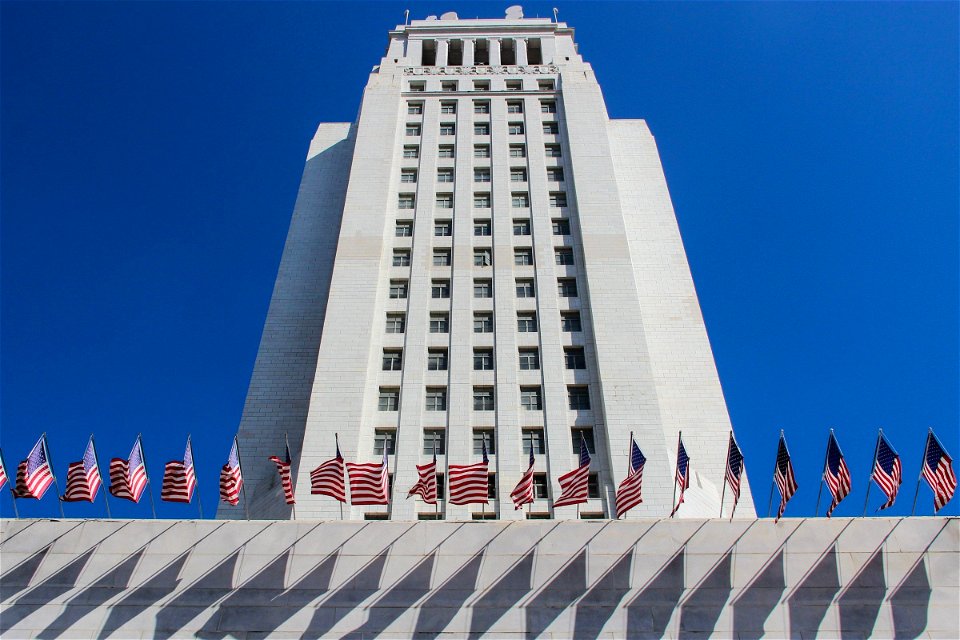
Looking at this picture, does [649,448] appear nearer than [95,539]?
No

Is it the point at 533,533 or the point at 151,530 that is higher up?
the point at 151,530

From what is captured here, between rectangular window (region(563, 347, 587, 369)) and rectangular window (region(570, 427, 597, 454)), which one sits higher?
rectangular window (region(563, 347, 587, 369))

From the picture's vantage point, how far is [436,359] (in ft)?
123

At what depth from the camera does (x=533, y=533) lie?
87.6 ft

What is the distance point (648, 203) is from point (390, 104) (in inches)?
692

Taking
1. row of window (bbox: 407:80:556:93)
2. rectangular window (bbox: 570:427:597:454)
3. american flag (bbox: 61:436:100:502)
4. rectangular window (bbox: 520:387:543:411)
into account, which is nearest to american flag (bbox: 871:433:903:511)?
rectangular window (bbox: 570:427:597:454)

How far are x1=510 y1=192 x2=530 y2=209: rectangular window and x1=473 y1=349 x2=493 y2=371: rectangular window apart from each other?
36.7 ft

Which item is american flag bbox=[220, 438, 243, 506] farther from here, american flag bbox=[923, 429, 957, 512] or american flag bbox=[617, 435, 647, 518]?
american flag bbox=[923, 429, 957, 512]

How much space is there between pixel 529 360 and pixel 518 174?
14920 mm

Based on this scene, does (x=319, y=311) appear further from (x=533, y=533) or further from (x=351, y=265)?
(x=533, y=533)

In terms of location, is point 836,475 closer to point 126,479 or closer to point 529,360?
point 529,360

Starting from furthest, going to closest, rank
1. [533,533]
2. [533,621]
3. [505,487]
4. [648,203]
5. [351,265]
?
[648,203], [351,265], [505,487], [533,533], [533,621]

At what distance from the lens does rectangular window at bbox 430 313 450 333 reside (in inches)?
1523

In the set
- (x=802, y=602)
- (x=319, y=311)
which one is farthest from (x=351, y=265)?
(x=802, y=602)
